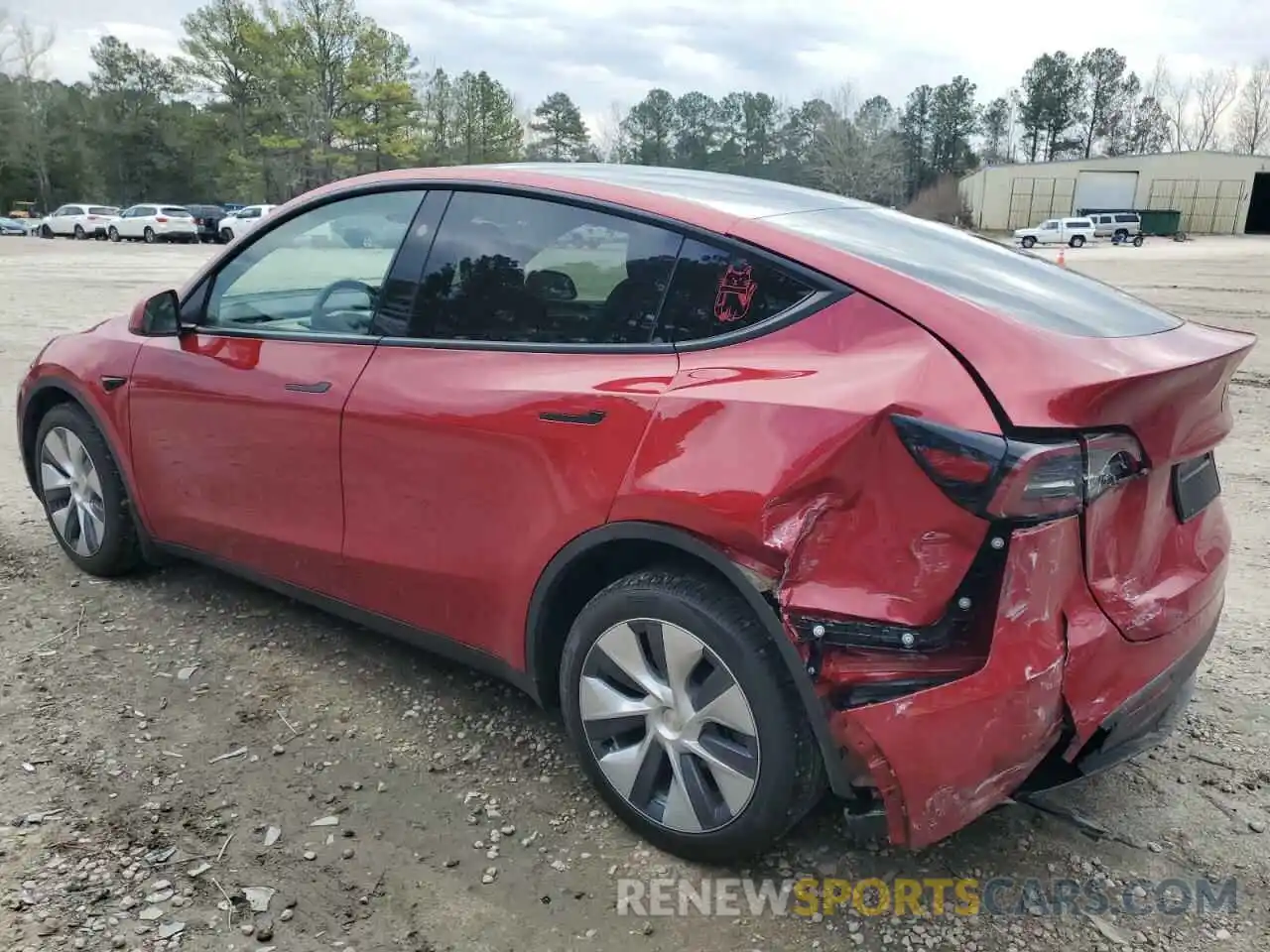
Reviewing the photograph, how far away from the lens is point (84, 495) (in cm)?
403

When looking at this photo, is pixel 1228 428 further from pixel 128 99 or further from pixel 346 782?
pixel 128 99

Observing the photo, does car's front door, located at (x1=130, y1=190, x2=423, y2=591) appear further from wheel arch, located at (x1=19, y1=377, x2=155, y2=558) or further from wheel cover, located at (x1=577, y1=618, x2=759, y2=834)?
wheel cover, located at (x1=577, y1=618, x2=759, y2=834)

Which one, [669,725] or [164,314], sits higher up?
[164,314]

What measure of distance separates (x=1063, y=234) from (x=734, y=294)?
5012cm

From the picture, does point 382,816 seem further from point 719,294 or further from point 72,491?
point 72,491

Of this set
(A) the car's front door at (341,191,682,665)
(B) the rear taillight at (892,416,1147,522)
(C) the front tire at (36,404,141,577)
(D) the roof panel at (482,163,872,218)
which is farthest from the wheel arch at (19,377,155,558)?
(B) the rear taillight at (892,416,1147,522)

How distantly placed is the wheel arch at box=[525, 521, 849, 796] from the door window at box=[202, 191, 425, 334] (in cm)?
107

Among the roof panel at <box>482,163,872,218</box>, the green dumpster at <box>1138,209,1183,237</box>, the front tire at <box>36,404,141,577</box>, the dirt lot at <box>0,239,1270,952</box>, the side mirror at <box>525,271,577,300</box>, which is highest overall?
the roof panel at <box>482,163,872,218</box>

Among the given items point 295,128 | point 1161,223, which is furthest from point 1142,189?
point 295,128

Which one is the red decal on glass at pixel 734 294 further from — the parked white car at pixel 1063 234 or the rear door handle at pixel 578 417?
the parked white car at pixel 1063 234

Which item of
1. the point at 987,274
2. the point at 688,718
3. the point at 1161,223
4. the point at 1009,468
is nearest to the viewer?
the point at 1009,468

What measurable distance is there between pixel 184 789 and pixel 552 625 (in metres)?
1.15

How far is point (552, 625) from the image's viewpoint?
2.61 meters

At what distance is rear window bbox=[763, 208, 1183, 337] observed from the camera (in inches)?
86.8
